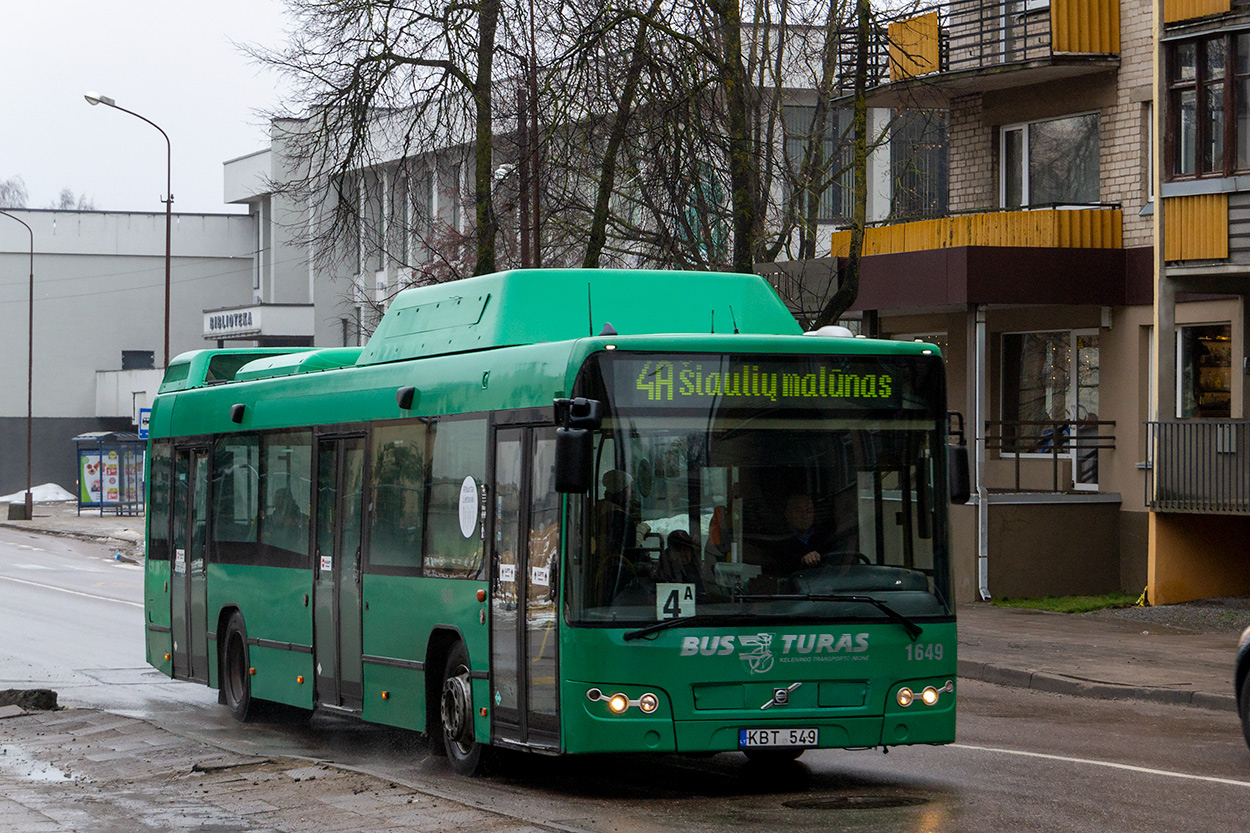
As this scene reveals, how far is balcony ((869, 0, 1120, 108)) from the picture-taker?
24844mm

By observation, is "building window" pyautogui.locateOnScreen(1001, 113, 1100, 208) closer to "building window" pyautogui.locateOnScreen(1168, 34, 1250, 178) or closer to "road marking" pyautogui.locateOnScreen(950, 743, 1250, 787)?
"building window" pyautogui.locateOnScreen(1168, 34, 1250, 178)

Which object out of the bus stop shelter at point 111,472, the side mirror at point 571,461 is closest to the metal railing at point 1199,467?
the side mirror at point 571,461

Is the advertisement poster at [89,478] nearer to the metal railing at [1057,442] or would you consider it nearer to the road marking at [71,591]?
the road marking at [71,591]

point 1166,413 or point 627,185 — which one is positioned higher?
point 627,185

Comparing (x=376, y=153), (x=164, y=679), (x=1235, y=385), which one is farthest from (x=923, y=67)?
(x=164, y=679)

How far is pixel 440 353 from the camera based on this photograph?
1123 cm

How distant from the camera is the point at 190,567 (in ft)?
50.8

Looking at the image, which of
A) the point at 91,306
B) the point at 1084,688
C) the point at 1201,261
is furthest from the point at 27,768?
the point at 91,306

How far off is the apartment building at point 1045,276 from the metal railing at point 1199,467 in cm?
167

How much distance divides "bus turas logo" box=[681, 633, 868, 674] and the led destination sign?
4.04ft

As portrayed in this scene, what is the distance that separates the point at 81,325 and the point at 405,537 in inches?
2638

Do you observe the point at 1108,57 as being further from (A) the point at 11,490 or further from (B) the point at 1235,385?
(A) the point at 11,490

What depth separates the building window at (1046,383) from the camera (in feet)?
86.8

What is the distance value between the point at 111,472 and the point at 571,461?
51.1 meters
